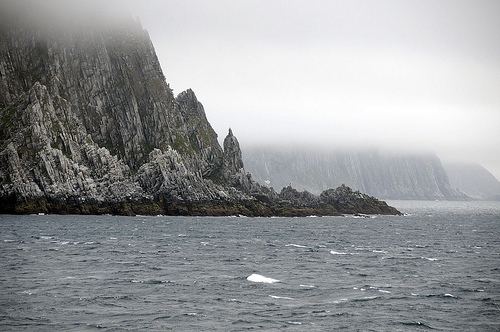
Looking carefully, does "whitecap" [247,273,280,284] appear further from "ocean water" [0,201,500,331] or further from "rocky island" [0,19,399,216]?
"rocky island" [0,19,399,216]

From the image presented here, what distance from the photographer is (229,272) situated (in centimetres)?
5803

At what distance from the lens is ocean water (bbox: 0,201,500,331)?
3728 cm

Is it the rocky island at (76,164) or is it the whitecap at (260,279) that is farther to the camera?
the rocky island at (76,164)

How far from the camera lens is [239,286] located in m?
49.8

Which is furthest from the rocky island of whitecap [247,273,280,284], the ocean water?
whitecap [247,273,280,284]

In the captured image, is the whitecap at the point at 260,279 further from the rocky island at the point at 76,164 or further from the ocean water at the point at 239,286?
the rocky island at the point at 76,164

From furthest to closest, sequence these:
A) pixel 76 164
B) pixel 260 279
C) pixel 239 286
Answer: pixel 76 164 < pixel 260 279 < pixel 239 286

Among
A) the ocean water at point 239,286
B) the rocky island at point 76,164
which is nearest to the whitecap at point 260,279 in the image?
the ocean water at point 239,286

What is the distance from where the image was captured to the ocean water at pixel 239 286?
37281 mm

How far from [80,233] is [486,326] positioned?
7919 cm

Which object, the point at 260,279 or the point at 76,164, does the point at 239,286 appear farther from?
the point at 76,164

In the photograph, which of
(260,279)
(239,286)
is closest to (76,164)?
(260,279)

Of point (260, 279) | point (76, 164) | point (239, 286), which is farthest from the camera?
point (76, 164)

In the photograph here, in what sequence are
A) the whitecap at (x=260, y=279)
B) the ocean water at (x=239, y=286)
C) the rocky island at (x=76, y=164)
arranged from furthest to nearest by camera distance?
the rocky island at (x=76, y=164)
the whitecap at (x=260, y=279)
the ocean water at (x=239, y=286)
